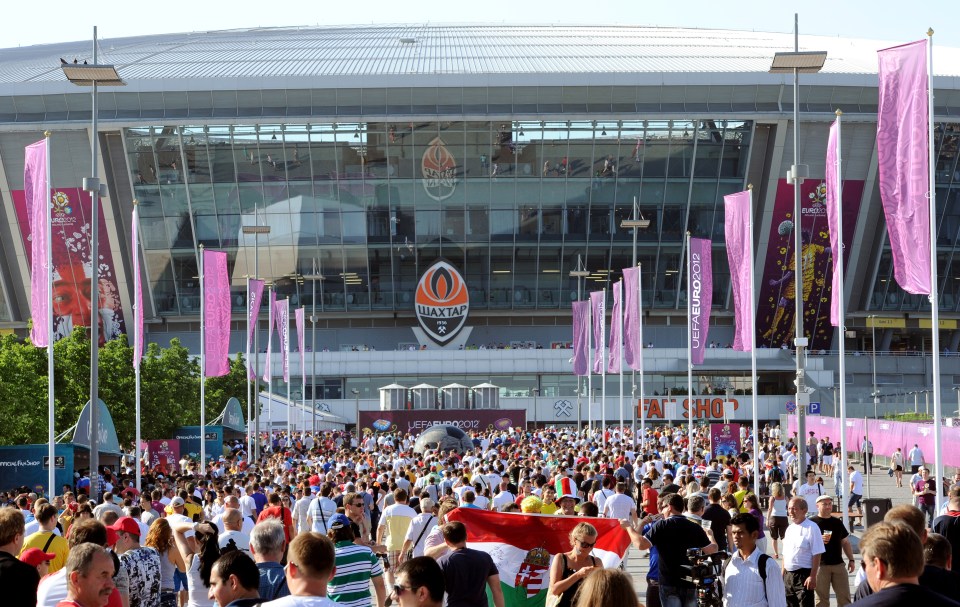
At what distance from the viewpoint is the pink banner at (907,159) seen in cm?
1739

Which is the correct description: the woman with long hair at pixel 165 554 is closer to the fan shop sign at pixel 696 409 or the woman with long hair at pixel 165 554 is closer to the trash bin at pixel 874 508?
the trash bin at pixel 874 508

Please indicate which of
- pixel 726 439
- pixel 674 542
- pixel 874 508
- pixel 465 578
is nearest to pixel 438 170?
pixel 726 439

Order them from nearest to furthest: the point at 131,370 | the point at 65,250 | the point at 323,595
→ the point at 323,595
the point at 131,370
the point at 65,250

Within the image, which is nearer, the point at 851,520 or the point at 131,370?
the point at 851,520

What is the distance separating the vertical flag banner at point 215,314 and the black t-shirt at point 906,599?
30.5 meters

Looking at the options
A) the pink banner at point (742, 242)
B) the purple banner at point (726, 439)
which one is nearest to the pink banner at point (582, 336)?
the purple banner at point (726, 439)

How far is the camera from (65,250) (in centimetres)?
7106

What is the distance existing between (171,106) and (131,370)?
29413mm

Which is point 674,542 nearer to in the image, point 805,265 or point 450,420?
point 450,420

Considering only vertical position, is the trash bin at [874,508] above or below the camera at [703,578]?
below

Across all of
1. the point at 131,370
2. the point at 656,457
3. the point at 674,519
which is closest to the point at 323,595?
the point at 674,519

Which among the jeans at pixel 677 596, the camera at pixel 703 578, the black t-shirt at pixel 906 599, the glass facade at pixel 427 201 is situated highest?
the glass facade at pixel 427 201

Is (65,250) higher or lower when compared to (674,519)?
higher

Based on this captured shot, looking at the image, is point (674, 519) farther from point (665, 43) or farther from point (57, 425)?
point (665, 43)
